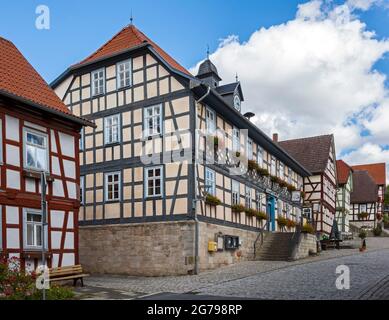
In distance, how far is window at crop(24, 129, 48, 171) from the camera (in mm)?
15039

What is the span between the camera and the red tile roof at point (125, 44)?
851 inches

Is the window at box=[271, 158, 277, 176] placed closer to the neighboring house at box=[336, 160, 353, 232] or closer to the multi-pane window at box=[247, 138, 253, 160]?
the multi-pane window at box=[247, 138, 253, 160]

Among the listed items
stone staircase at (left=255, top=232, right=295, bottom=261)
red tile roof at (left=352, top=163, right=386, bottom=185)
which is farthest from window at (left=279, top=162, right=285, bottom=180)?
red tile roof at (left=352, top=163, right=386, bottom=185)

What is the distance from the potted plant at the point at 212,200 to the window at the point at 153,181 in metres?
1.83

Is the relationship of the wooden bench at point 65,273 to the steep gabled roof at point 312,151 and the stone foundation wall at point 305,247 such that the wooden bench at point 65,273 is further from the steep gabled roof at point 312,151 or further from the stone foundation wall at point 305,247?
the steep gabled roof at point 312,151

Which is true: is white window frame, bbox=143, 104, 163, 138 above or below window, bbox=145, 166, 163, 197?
above

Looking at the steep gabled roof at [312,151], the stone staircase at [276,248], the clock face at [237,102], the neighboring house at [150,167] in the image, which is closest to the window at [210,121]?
the neighboring house at [150,167]

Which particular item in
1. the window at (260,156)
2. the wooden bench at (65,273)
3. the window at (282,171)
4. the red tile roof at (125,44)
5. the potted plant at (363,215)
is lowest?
the potted plant at (363,215)

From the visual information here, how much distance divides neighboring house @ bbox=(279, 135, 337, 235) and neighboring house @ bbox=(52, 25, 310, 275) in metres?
14.7

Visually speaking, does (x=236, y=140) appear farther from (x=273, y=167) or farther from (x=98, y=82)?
(x=98, y=82)

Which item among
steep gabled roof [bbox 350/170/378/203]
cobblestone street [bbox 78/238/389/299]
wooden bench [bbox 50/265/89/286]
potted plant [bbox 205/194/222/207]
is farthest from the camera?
steep gabled roof [bbox 350/170/378/203]

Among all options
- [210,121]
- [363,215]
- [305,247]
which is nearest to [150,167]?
[210,121]
